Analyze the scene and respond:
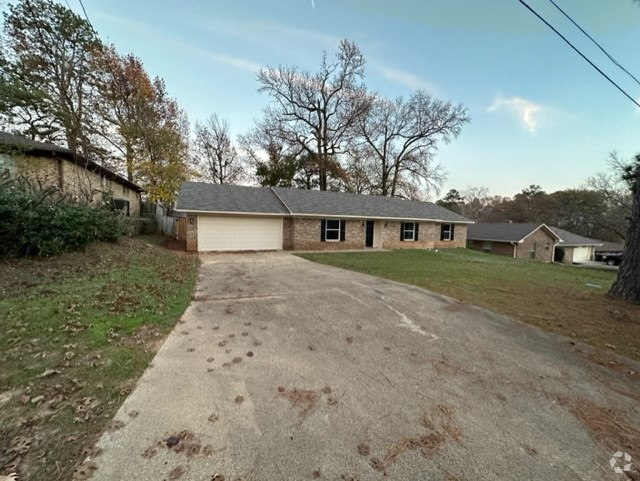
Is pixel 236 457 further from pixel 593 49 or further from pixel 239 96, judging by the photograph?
pixel 239 96

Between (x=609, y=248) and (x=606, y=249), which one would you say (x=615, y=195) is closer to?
(x=606, y=249)

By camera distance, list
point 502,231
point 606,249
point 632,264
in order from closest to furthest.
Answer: point 632,264
point 502,231
point 606,249

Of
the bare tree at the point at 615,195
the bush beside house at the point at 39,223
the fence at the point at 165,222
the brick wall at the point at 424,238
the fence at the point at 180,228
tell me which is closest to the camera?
the bush beside house at the point at 39,223

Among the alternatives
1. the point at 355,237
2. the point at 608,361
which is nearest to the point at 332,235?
the point at 355,237

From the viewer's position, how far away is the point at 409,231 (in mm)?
19797

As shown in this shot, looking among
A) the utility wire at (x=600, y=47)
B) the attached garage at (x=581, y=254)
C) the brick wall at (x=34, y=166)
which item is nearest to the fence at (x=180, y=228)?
the brick wall at (x=34, y=166)

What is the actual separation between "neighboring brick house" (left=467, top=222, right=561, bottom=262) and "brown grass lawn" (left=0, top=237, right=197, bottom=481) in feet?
89.6

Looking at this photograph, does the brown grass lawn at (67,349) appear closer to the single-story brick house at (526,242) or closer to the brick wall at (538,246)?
the single-story brick house at (526,242)

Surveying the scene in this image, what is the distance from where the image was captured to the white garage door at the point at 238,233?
45.8 ft

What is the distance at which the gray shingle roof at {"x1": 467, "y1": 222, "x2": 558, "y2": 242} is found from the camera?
24953 millimetres

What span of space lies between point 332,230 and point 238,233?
18.4 ft

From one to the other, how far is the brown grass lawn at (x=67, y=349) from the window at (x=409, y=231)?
1558cm

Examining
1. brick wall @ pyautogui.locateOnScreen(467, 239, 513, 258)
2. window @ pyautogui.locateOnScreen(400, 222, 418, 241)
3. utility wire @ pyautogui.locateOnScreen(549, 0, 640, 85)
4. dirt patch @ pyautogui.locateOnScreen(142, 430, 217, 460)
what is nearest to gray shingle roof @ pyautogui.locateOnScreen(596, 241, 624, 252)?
brick wall @ pyautogui.locateOnScreen(467, 239, 513, 258)

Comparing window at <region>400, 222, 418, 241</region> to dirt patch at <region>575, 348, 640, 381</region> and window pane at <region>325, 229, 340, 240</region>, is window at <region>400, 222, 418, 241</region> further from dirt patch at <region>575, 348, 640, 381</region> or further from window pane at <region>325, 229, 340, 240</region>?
dirt patch at <region>575, 348, 640, 381</region>
